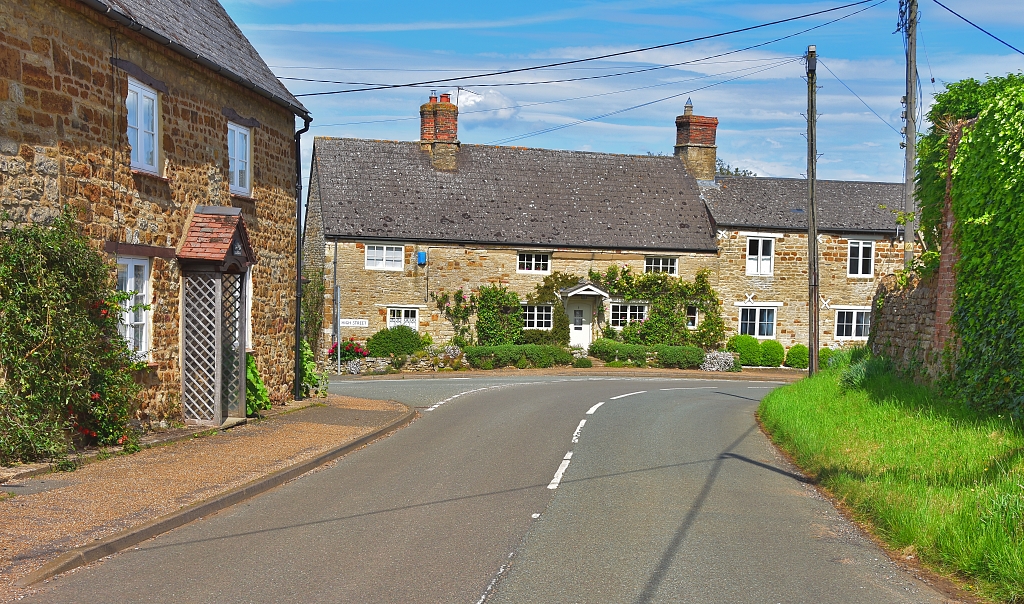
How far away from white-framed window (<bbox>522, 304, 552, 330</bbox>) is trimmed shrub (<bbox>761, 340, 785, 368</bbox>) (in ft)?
29.7

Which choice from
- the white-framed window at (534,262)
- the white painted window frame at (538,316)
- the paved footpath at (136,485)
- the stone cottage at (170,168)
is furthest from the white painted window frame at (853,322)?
the paved footpath at (136,485)

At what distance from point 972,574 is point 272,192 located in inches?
580

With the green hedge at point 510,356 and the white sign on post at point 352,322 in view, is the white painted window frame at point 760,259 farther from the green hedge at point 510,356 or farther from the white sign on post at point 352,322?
the white sign on post at point 352,322

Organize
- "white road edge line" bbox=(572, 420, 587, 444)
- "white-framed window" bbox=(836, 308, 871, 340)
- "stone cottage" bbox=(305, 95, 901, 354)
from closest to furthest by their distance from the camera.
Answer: "white road edge line" bbox=(572, 420, 587, 444) → "stone cottage" bbox=(305, 95, 901, 354) → "white-framed window" bbox=(836, 308, 871, 340)

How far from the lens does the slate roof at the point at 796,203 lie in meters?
38.9

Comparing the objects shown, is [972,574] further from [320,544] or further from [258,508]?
[258,508]

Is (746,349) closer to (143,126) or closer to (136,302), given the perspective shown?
(136,302)

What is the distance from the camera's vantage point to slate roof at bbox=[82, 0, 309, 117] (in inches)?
512

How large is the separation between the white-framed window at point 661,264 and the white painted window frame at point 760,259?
10.8 feet

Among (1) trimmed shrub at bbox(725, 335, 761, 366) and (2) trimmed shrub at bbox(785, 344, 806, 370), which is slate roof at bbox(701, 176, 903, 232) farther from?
(2) trimmed shrub at bbox(785, 344, 806, 370)

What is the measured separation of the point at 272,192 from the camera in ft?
60.1

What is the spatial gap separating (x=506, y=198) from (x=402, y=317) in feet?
22.4

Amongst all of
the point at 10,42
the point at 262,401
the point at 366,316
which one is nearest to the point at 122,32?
the point at 10,42

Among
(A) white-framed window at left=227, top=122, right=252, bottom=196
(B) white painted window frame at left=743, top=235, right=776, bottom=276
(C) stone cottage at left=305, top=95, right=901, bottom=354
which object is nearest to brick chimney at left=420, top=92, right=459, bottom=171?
(C) stone cottage at left=305, top=95, right=901, bottom=354
